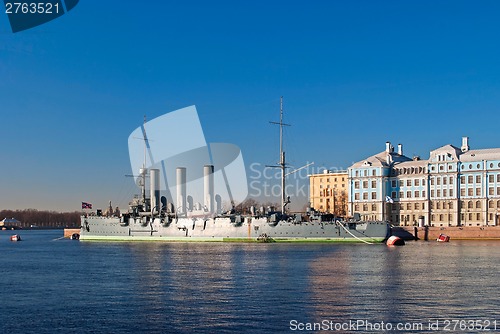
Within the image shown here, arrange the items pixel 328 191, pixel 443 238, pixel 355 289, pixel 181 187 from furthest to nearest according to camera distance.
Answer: pixel 328 191 < pixel 181 187 < pixel 443 238 < pixel 355 289

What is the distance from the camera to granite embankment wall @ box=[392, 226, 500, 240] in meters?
89.6

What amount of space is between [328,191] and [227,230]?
66.8 m

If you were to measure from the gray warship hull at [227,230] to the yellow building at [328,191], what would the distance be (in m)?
58.1

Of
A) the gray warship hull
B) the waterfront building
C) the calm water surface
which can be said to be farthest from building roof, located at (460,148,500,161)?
the calm water surface

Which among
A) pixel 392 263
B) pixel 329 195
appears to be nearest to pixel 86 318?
pixel 392 263

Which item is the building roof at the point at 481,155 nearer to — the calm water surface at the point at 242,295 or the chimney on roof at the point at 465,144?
the chimney on roof at the point at 465,144

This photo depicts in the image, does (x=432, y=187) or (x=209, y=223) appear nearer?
(x=209, y=223)

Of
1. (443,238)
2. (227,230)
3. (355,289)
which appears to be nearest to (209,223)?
(227,230)

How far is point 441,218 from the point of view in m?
104

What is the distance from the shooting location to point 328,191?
15400cm

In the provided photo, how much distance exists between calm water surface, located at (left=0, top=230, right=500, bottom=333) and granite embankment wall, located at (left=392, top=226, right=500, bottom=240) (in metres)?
42.0

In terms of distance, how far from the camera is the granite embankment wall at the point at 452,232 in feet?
294

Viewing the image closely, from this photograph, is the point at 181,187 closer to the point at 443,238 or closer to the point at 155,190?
the point at 155,190

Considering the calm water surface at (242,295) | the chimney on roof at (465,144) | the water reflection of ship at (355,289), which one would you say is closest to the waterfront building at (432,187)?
the chimney on roof at (465,144)
